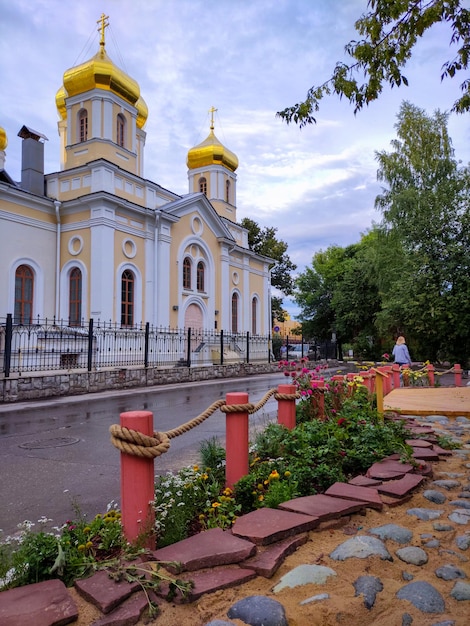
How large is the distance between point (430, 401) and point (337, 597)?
7.61 meters

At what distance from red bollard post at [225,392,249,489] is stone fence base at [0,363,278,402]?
9.96 m

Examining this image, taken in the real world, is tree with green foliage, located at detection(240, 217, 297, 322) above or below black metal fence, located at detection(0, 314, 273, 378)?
above

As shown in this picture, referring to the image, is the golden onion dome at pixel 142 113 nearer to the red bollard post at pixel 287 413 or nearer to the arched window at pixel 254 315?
the arched window at pixel 254 315

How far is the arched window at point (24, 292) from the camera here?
2084 cm

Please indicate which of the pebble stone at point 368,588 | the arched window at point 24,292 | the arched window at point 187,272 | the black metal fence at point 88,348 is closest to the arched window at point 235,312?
the arched window at point 187,272

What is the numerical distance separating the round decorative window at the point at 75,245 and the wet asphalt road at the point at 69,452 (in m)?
11.2

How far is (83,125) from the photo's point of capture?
24188 millimetres

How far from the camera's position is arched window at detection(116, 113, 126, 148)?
24.5 meters

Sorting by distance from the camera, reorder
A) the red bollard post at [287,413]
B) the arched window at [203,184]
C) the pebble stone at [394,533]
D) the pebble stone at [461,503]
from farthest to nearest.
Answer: the arched window at [203,184], the red bollard post at [287,413], the pebble stone at [461,503], the pebble stone at [394,533]

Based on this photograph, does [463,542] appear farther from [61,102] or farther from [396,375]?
[61,102]

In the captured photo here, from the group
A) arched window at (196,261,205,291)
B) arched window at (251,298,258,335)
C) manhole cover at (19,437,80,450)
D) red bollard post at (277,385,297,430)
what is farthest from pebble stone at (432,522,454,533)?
arched window at (251,298,258,335)

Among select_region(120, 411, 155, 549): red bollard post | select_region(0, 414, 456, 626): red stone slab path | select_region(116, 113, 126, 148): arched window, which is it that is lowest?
select_region(0, 414, 456, 626): red stone slab path

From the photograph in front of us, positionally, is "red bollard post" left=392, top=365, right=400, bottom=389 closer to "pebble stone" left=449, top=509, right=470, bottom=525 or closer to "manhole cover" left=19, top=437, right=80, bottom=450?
"manhole cover" left=19, top=437, right=80, bottom=450

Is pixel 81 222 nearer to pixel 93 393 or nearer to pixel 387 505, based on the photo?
pixel 93 393
